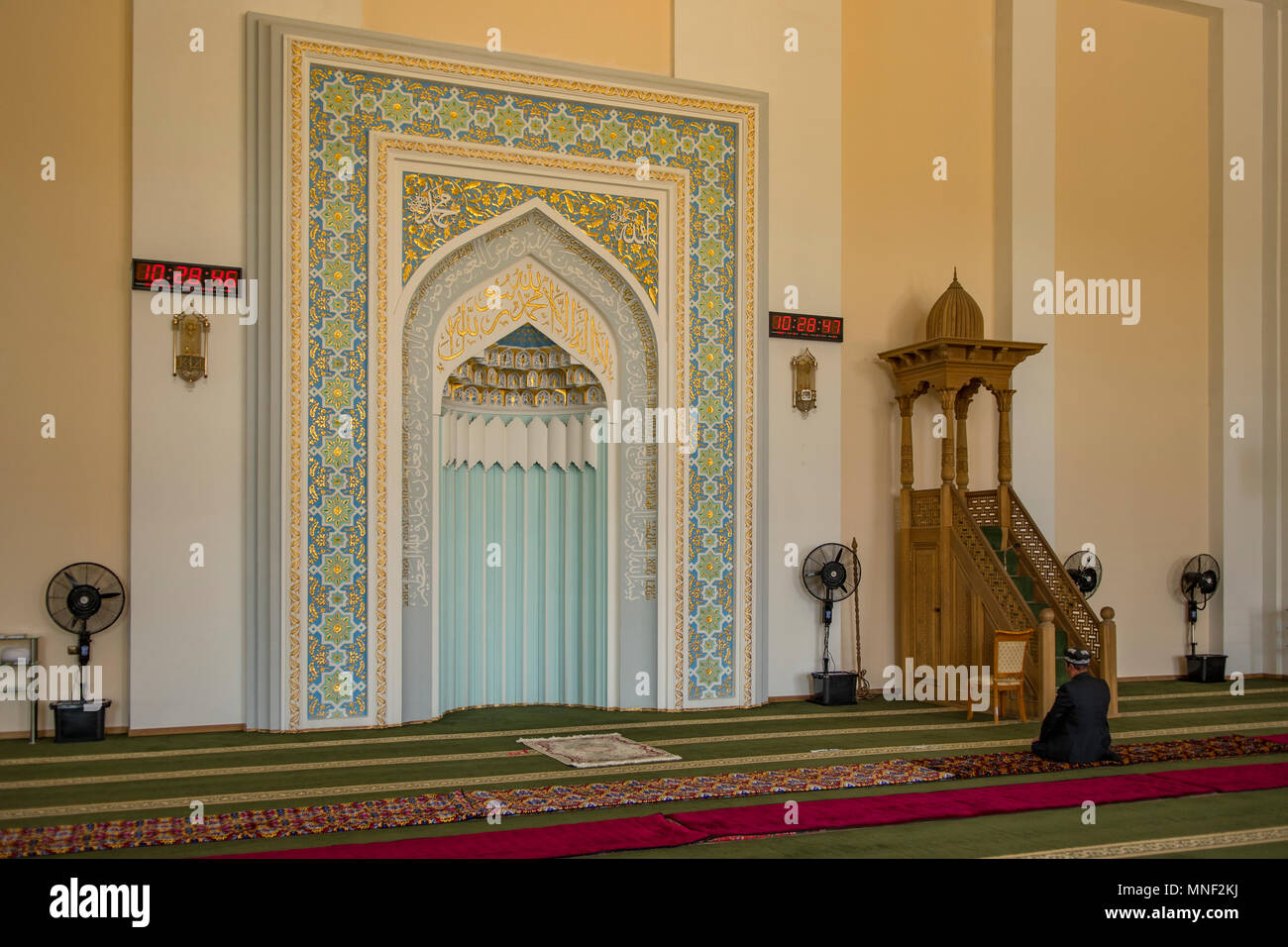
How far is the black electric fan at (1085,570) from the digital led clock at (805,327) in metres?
2.47

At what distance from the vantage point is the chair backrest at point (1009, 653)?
20.4ft

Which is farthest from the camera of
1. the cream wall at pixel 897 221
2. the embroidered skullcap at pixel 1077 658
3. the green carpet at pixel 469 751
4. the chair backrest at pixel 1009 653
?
the cream wall at pixel 897 221

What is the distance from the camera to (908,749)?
5539mm

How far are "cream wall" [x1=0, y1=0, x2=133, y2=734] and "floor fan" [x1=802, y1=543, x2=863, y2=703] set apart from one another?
3933 mm

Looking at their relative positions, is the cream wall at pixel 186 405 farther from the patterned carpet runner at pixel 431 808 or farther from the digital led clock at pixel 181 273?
the patterned carpet runner at pixel 431 808

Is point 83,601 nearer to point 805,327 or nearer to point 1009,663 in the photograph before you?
point 805,327

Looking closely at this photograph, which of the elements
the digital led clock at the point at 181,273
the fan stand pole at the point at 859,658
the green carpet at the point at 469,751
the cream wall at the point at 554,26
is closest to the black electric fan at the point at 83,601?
the green carpet at the point at 469,751

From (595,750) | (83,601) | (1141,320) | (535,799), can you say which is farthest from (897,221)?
(83,601)

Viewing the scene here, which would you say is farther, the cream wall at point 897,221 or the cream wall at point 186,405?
the cream wall at point 897,221

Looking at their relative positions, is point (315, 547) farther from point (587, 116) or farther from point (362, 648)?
point (587, 116)

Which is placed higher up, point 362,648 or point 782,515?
point 782,515

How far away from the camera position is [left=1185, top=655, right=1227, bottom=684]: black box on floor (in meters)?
8.40

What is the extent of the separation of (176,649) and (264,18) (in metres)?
3.34

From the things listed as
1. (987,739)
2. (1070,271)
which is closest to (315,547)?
(987,739)
